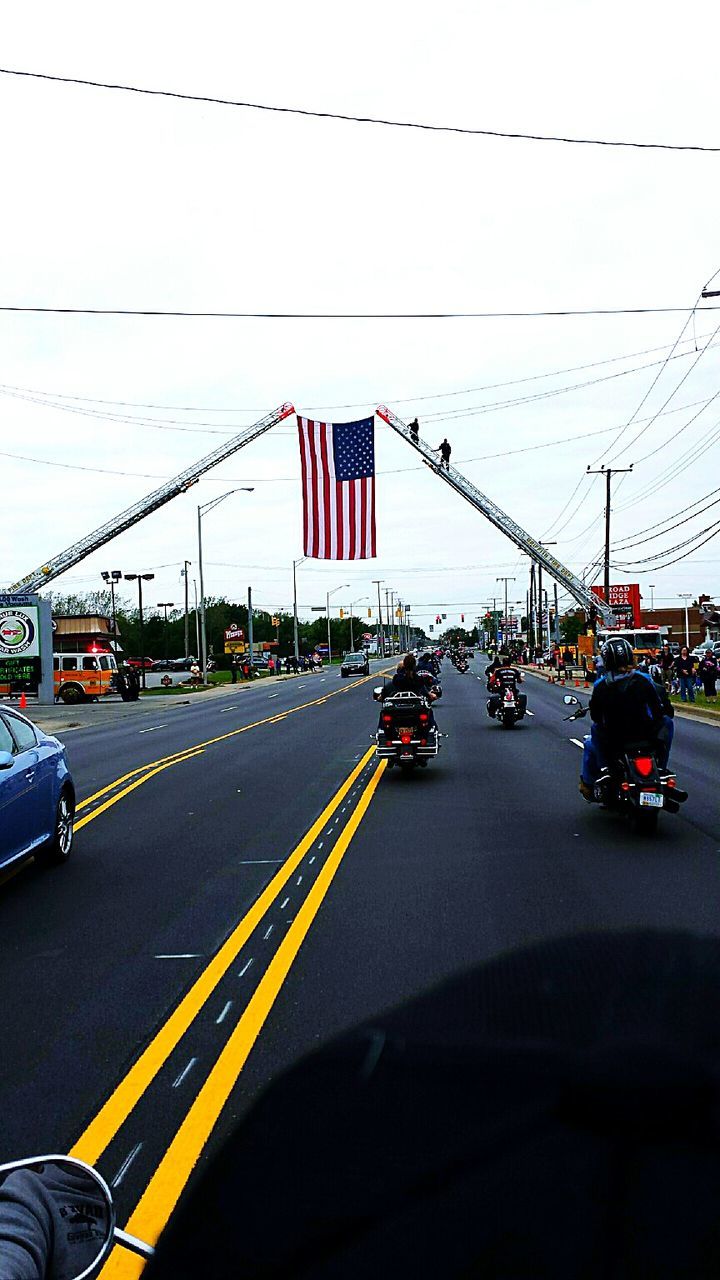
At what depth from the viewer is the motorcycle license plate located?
1045cm

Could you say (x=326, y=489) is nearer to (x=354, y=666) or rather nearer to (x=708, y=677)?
(x=708, y=677)

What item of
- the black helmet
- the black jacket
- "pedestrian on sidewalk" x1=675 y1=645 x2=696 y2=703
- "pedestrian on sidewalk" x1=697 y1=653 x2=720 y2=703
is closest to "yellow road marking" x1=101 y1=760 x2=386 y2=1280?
the black jacket

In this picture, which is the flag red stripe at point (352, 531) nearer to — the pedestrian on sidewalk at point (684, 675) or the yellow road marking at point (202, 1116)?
the pedestrian on sidewalk at point (684, 675)

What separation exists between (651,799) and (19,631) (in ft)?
136

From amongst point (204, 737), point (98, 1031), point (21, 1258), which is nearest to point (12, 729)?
point (98, 1031)

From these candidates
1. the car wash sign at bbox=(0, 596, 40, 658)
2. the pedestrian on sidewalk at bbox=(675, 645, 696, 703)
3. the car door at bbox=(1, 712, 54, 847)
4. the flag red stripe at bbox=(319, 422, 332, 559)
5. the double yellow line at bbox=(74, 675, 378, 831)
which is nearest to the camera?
the car door at bbox=(1, 712, 54, 847)

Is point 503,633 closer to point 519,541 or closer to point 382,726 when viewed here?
point 519,541

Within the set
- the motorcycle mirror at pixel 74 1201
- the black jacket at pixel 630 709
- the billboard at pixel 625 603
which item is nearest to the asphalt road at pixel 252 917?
the black jacket at pixel 630 709

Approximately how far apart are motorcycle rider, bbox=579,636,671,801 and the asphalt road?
864mm

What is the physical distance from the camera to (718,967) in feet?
9.34

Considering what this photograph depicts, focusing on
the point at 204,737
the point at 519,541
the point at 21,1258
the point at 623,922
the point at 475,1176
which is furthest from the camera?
the point at 519,541

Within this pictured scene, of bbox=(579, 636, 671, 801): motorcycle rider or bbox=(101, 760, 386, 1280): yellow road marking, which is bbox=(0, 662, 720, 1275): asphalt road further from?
bbox=(579, 636, 671, 801): motorcycle rider

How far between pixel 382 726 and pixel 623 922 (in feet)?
30.4

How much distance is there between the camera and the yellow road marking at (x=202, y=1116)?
3.41 m
